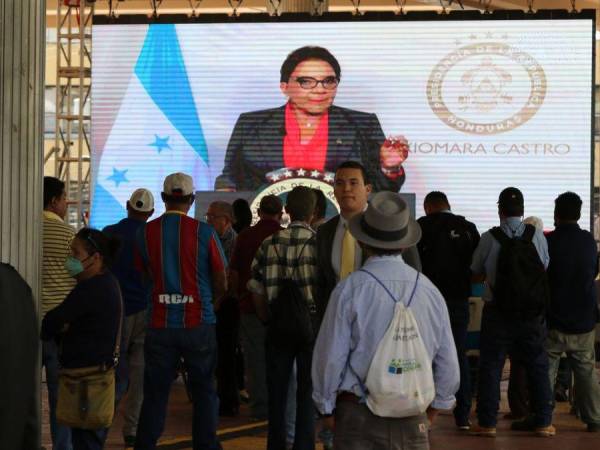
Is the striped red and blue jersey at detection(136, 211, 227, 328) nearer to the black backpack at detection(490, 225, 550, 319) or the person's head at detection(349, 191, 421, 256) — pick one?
the person's head at detection(349, 191, 421, 256)

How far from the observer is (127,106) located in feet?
57.0

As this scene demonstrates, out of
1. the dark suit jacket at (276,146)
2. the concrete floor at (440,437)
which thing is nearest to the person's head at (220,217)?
the concrete floor at (440,437)

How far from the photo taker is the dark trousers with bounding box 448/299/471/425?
966cm

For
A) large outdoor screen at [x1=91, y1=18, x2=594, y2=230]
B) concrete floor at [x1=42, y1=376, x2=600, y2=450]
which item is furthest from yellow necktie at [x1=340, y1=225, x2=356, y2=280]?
large outdoor screen at [x1=91, y1=18, x2=594, y2=230]

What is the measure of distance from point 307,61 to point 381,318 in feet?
41.5

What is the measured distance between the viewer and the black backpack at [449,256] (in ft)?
31.5

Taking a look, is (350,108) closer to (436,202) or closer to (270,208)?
(436,202)

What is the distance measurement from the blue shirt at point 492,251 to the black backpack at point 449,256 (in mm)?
123

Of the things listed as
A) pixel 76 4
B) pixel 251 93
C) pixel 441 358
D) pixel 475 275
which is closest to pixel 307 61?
pixel 251 93

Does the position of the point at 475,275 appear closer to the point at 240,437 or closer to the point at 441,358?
the point at 240,437

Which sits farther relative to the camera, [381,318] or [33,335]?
A: [381,318]

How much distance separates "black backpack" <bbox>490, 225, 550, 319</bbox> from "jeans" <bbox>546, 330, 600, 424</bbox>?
50 cm

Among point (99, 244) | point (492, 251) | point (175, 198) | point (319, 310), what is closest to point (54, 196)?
point (175, 198)

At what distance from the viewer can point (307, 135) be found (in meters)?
17.1
